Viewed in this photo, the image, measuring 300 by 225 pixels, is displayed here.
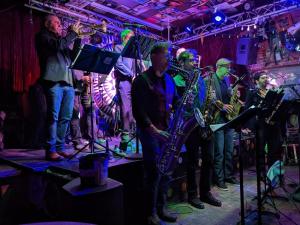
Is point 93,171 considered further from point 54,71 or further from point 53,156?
point 54,71

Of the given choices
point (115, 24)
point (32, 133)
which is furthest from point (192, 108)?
point (115, 24)

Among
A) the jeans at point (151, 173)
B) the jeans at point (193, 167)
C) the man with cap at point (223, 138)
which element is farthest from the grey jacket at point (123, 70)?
the jeans at point (151, 173)

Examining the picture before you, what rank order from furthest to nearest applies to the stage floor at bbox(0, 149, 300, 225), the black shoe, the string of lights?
the string of lights < the black shoe < the stage floor at bbox(0, 149, 300, 225)

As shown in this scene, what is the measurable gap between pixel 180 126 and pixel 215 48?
8074mm

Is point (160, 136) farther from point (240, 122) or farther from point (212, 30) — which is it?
point (212, 30)

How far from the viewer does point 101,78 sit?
9469mm

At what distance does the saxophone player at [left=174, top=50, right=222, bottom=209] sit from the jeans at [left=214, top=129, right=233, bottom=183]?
0.52m

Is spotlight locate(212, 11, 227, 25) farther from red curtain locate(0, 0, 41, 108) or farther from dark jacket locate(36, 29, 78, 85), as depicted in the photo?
dark jacket locate(36, 29, 78, 85)

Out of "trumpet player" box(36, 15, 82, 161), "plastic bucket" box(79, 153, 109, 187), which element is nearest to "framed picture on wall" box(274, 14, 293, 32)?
"trumpet player" box(36, 15, 82, 161)

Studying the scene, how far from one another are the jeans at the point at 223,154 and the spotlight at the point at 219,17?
5525 millimetres

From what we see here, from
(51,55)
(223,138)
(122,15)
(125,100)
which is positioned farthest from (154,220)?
(122,15)

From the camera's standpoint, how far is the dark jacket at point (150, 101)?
3541 mm

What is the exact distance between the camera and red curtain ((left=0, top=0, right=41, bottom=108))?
7.26 metres

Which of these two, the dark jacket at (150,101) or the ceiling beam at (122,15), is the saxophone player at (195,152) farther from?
the ceiling beam at (122,15)
